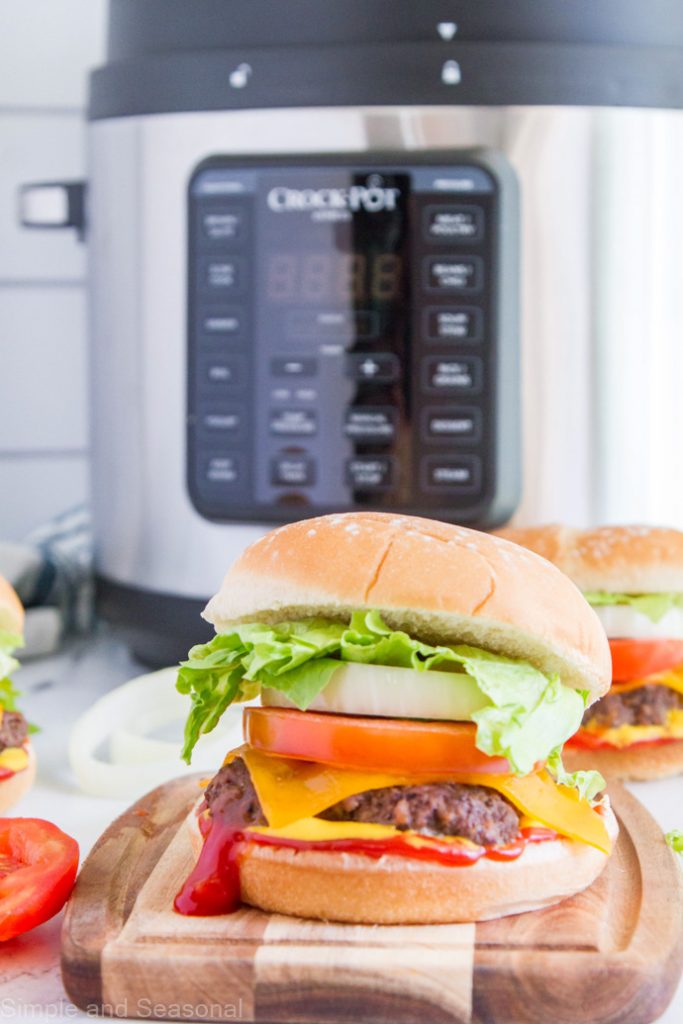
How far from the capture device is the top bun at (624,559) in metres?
1.51

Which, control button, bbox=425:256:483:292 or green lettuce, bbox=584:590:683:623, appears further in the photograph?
control button, bbox=425:256:483:292

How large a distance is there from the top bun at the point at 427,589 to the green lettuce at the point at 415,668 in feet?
0.05

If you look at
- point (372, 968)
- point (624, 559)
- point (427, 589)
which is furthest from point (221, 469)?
point (372, 968)

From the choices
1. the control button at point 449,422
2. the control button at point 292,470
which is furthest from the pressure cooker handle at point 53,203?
the control button at point 449,422

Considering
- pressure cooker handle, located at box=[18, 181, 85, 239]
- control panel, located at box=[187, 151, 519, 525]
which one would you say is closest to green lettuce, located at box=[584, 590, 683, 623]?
control panel, located at box=[187, 151, 519, 525]

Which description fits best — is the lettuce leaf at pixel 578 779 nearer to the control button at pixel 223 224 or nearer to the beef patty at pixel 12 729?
the beef patty at pixel 12 729

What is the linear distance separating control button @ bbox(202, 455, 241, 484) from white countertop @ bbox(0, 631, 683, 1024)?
0.33 meters

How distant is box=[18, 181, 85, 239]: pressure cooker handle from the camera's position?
6.19 feet

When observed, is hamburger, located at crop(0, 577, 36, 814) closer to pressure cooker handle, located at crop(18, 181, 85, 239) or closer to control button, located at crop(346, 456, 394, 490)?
control button, located at crop(346, 456, 394, 490)

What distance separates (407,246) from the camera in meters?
1.65

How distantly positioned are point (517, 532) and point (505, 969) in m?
0.70

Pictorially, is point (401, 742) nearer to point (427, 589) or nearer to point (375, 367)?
point (427, 589)

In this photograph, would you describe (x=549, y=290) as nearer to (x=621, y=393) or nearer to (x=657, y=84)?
(x=621, y=393)

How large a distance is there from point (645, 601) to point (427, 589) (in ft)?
1.58
